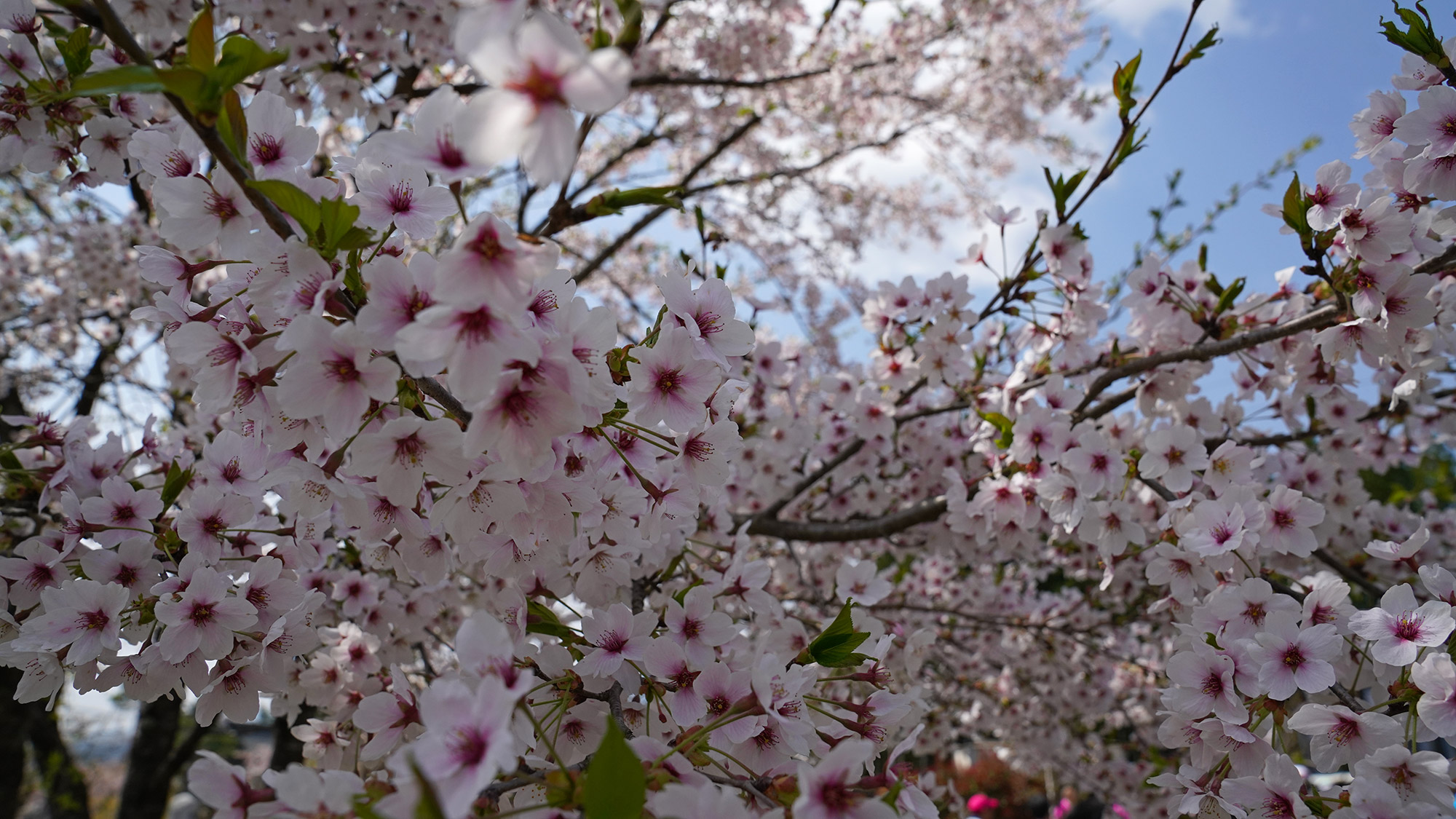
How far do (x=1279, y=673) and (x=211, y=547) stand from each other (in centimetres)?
243

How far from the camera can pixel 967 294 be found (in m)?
2.95

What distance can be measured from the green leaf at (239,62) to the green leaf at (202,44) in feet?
0.05

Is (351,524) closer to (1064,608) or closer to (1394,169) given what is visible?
(1394,169)

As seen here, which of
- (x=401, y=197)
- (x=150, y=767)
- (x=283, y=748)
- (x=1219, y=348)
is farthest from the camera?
(x=150, y=767)

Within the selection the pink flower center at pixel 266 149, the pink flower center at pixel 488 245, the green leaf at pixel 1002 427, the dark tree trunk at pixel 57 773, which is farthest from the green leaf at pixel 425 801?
the dark tree trunk at pixel 57 773

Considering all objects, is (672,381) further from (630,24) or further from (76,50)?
(76,50)

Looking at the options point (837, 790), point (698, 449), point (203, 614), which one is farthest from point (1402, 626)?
point (203, 614)

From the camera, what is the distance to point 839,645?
137 cm

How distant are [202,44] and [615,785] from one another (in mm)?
1143

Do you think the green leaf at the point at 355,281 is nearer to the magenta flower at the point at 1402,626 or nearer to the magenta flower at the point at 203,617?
the magenta flower at the point at 203,617

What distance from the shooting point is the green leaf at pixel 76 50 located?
5.51ft

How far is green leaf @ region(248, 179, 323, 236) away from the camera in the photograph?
100cm

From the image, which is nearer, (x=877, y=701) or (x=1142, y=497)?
(x=877, y=701)

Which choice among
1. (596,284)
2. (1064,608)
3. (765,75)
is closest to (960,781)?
(1064,608)
